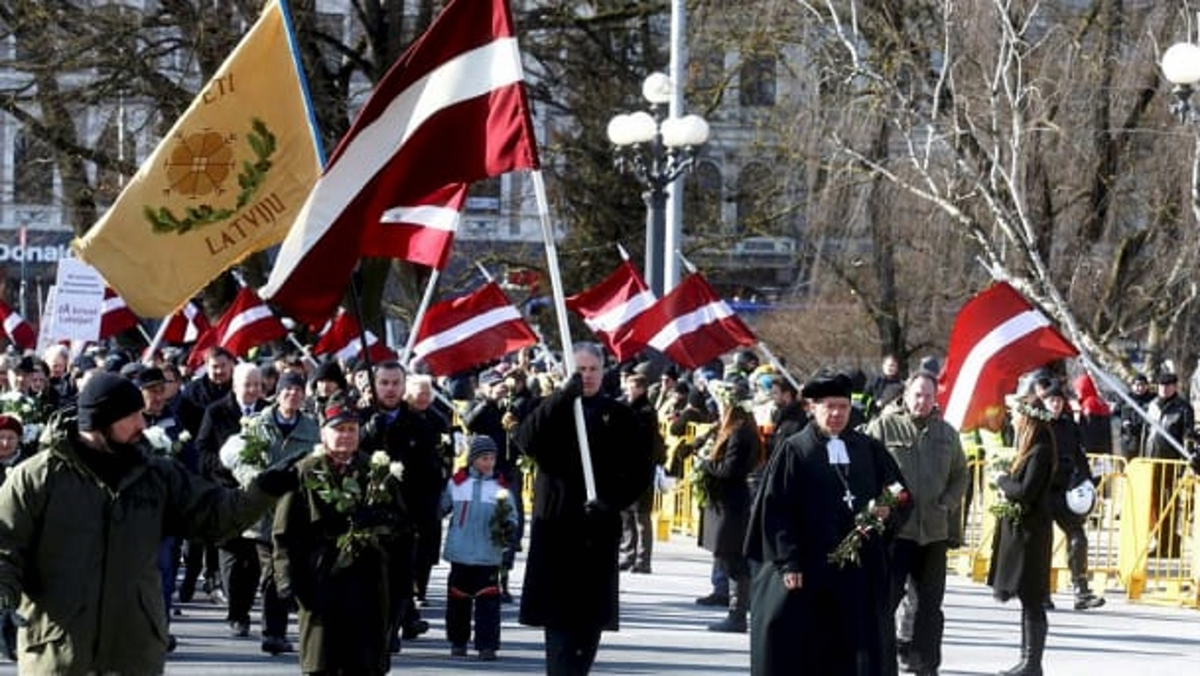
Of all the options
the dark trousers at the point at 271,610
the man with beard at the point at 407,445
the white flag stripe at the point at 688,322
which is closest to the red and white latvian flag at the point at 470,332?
the white flag stripe at the point at 688,322

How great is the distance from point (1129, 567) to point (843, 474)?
9750 mm

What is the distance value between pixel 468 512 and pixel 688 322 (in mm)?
7935

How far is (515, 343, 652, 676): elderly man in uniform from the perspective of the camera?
11.9m

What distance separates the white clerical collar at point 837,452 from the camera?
11.2 metres

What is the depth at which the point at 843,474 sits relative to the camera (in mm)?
11234

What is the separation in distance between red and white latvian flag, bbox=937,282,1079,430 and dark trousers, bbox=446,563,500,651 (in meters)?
2.79

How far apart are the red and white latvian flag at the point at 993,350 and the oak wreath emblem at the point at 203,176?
163 inches

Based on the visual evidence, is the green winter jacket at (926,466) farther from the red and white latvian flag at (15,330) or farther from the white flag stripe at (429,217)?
the red and white latvian flag at (15,330)

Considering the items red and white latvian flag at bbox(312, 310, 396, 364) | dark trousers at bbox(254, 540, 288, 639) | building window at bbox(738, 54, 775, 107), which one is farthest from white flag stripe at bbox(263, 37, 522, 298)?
building window at bbox(738, 54, 775, 107)

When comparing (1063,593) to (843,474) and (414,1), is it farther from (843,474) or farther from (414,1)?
(414,1)

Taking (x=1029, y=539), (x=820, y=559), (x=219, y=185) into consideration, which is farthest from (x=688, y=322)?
(x=820, y=559)

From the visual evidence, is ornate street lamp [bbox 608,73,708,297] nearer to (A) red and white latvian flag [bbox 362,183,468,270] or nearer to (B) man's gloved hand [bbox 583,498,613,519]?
(A) red and white latvian flag [bbox 362,183,468,270]

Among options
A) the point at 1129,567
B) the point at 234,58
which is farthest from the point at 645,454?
the point at 1129,567

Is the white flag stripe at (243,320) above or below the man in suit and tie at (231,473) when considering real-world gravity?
above
